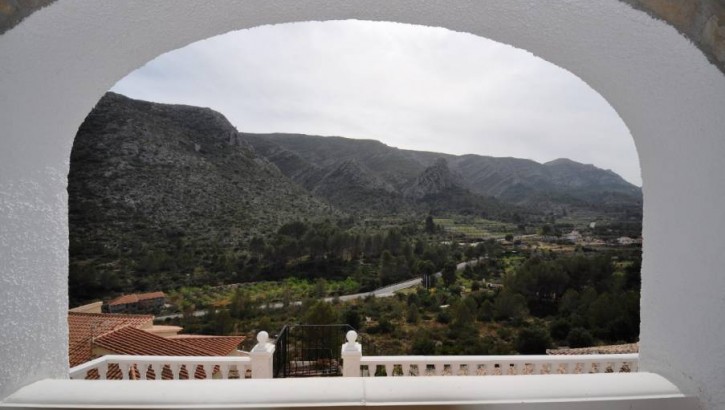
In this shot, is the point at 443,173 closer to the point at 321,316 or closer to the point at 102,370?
the point at 321,316

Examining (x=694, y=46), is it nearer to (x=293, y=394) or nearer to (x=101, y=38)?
(x=293, y=394)

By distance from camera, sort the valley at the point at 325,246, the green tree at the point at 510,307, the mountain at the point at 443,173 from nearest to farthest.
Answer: the valley at the point at 325,246, the green tree at the point at 510,307, the mountain at the point at 443,173

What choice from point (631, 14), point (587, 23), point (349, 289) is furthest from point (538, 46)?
point (349, 289)

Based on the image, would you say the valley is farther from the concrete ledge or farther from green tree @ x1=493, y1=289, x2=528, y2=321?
the concrete ledge

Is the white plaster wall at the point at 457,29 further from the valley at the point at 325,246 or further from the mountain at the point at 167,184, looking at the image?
the mountain at the point at 167,184

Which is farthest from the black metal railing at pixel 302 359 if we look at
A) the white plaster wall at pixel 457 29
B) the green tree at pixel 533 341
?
the green tree at pixel 533 341

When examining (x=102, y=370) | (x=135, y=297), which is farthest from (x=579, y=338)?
(x=135, y=297)
